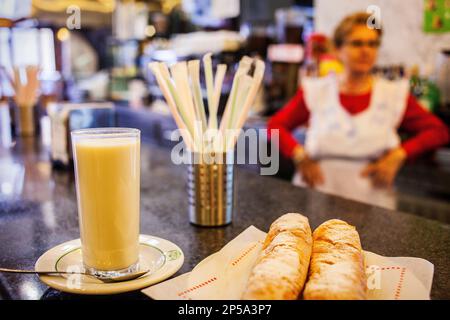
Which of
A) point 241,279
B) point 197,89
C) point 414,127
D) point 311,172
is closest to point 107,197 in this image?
point 241,279

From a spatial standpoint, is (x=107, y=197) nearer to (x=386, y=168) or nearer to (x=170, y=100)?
(x=170, y=100)

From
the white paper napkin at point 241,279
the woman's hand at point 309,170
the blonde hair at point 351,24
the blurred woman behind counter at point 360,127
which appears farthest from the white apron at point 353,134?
the white paper napkin at point 241,279

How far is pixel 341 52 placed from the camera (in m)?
2.71

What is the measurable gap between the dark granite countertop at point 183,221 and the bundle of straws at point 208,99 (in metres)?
0.24

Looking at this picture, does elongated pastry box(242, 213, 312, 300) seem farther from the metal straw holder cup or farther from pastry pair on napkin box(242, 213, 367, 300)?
the metal straw holder cup

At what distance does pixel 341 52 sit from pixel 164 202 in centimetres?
167

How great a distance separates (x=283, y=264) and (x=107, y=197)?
1.20ft

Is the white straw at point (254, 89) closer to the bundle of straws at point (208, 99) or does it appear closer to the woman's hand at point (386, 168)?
the bundle of straws at point (208, 99)

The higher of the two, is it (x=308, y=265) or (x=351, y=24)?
(x=351, y=24)


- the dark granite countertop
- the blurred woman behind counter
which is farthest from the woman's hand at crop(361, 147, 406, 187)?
the dark granite countertop

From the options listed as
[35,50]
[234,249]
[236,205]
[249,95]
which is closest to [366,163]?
[236,205]

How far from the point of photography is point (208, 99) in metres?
1.21
